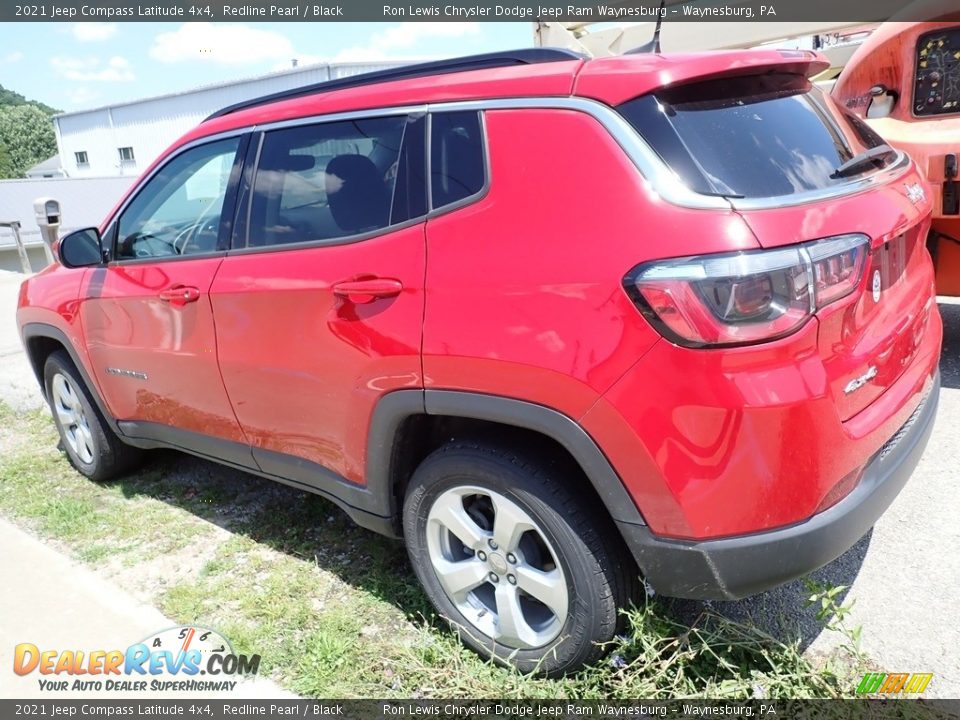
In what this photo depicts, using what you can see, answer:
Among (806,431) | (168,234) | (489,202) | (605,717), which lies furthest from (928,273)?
(168,234)

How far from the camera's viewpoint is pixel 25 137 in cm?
8331

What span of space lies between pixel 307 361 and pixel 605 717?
151 centimetres

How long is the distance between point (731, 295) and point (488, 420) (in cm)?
79

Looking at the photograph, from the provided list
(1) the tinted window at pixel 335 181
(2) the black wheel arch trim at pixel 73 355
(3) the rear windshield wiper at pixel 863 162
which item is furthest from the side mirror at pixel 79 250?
(3) the rear windshield wiper at pixel 863 162

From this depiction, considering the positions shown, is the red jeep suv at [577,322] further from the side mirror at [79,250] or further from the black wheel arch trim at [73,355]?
→ the black wheel arch trim at [73,355]

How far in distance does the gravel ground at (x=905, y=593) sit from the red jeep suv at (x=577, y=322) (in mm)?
584

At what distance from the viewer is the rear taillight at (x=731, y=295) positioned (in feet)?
5.93

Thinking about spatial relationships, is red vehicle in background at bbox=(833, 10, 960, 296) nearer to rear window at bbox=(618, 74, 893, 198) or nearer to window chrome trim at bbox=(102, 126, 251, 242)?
rear window at bbox=(618, 74, 893, 198)

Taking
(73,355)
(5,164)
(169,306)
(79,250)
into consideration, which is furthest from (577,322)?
(5,164)

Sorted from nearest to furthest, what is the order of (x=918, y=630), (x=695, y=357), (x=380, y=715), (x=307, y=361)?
(x=695, y=357) < (x=380, y=715) < (x=918, y=630) < (x=307, y=361)

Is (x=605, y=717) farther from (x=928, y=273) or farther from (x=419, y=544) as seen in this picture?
(x=928, y=273)

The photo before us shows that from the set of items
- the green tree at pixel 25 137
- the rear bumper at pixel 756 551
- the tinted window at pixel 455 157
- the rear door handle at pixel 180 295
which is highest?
the green tree at pixel 25 137

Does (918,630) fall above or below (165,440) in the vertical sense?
below

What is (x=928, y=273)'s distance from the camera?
2656 mm
